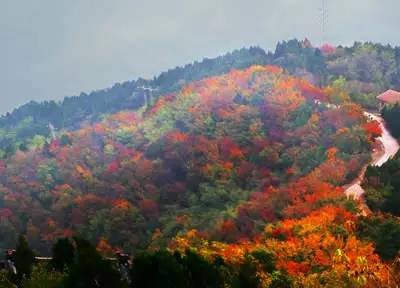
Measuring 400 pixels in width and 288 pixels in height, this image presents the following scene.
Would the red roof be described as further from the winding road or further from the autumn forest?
the winding road

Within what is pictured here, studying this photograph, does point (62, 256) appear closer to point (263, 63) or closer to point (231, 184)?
point (231, 184)

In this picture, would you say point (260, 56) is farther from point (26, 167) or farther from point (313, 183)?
point (313, 183)

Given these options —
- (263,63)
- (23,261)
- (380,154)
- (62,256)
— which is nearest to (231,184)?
(380,154)

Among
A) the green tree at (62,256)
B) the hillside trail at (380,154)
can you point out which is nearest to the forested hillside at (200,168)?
the hillside trail at (380,154)

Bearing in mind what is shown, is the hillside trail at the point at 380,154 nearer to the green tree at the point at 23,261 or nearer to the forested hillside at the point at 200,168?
the forested hillside at the point at 200,168

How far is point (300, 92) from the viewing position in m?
109

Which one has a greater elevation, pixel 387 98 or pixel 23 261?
pixel 23 261

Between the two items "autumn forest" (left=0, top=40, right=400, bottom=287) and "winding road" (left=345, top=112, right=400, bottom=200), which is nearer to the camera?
"autumn forest" (left=0, top=40, right=400, bottom=287)

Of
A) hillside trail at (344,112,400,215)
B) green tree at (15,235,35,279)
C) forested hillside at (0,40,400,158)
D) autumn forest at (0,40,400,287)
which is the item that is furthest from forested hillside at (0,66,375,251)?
green tree at (15,235,35,279)

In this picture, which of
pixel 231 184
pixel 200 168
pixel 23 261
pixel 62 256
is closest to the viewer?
pixel 23 261

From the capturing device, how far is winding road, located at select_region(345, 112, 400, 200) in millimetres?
59281

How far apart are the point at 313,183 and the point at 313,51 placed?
99.9 m

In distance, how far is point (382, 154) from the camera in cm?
7100

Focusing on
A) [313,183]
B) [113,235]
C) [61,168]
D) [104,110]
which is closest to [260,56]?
[104,110]
